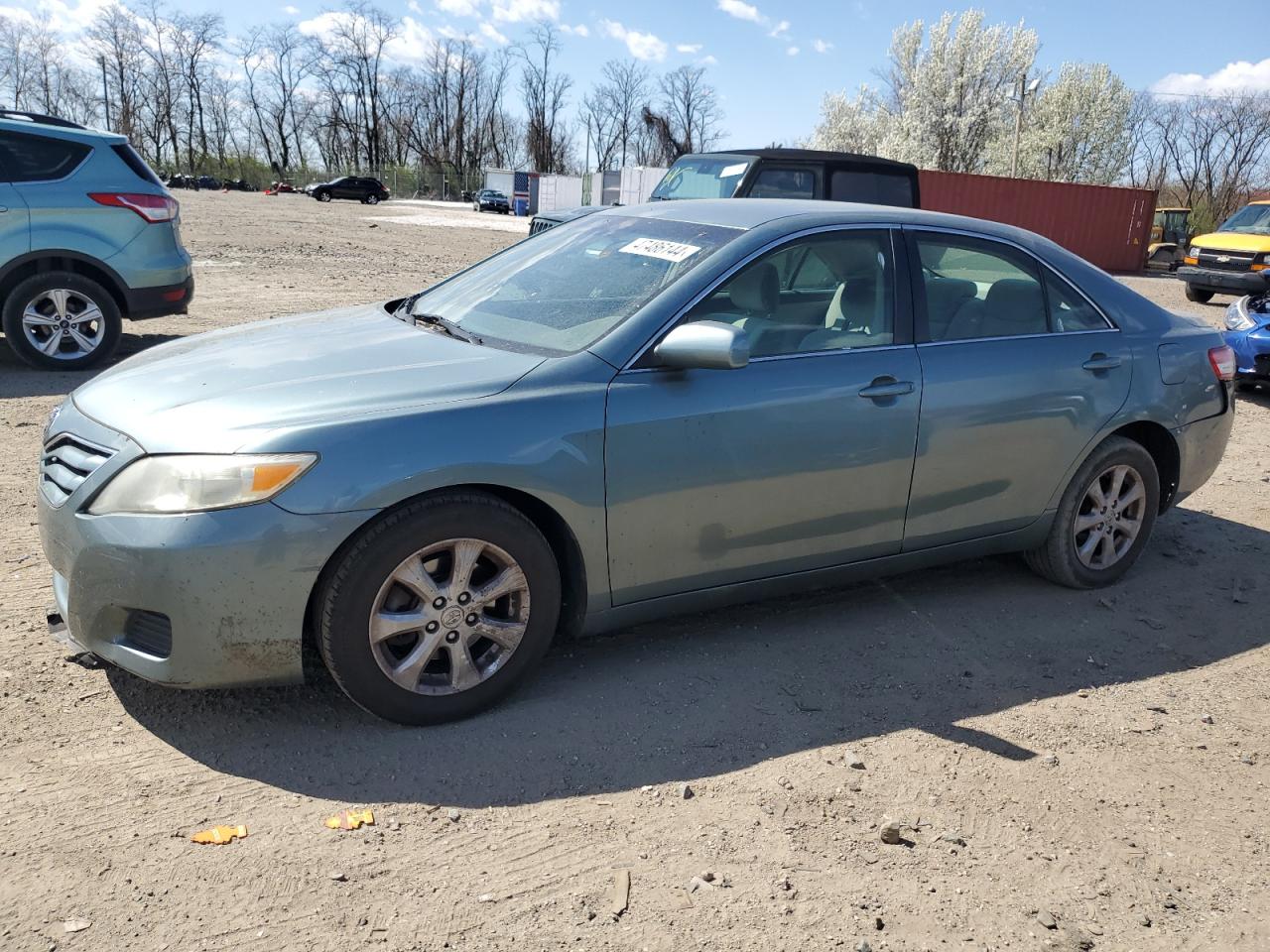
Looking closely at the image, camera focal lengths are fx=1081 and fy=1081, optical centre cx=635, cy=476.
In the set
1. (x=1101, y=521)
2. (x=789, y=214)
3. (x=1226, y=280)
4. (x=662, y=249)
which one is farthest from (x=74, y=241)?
(x=1226, y=280)

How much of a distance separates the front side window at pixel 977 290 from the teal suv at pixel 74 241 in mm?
6784

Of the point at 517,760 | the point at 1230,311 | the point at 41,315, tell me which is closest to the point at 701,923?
the point at 517,760

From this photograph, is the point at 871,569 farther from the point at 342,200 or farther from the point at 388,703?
the point at 342,200

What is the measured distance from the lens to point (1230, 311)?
10.1 metres

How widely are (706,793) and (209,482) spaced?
65.2 inches

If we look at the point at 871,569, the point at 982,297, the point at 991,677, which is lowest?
the point at 991,677

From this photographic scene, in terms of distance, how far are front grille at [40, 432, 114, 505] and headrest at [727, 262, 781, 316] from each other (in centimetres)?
208

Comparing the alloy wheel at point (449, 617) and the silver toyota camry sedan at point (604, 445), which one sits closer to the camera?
the silver toyota camry sedan at point (604, 445)

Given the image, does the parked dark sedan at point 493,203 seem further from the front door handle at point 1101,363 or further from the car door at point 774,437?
the car door at point 774,437

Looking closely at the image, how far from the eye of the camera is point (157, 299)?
879cm

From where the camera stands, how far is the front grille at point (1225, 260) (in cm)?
1822

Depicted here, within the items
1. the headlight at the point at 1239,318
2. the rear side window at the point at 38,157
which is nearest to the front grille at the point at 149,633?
the rear side window at the point at 38,157

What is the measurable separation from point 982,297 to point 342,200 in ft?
223

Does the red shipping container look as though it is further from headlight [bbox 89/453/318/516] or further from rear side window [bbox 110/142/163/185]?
headlight [bbox 89/453/318/516]
